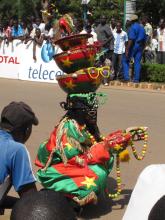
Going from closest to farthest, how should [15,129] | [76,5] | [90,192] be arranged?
[15,129] < [90,192] < [76,5]

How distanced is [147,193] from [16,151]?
1463 mm

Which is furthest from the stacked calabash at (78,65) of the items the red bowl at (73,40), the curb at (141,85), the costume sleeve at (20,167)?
the curb at (141,85)

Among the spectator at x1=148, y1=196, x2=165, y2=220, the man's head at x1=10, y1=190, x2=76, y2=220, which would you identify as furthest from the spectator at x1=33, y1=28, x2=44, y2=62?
the spectator at x1=148, y1=196, x2=165, y2=220

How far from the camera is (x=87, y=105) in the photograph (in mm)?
5105

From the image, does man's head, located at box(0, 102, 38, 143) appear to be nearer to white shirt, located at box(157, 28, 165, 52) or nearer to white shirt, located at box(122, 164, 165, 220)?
white shirt, located at box(122, 164, 165, 220)

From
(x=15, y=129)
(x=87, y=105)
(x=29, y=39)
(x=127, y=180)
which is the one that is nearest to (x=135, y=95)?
A: (x=29, y=39)

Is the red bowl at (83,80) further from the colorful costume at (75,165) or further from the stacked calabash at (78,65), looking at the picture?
the colorful costume at (75,165)

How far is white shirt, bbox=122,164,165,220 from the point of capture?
75.9 inches

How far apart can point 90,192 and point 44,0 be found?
32055 millimetres

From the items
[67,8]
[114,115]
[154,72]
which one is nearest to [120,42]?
[154,72]

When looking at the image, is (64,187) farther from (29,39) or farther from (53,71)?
(29,39)

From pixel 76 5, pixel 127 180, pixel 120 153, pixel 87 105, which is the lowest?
pixel 127 180

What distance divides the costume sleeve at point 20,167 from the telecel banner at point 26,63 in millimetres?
12045

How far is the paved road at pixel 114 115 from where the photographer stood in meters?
5.44
